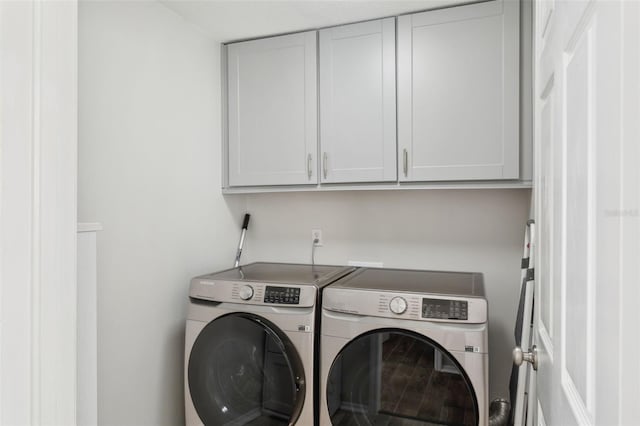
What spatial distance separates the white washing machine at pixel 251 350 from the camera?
1.70m

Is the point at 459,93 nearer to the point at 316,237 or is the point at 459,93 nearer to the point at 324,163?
the point at 324,163

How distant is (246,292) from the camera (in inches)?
71.0

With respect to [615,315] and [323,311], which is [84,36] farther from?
[615,315]

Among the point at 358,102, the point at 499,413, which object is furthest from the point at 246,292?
the point at 499,413

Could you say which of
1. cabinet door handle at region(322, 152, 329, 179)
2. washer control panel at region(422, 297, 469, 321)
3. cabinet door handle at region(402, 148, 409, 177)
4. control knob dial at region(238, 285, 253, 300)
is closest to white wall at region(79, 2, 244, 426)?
control knob dial at region(238, 285, 253, 300)

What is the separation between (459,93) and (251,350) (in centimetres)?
149

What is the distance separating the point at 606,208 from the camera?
1.47 ft

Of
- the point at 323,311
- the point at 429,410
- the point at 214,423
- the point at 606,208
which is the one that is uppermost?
the point at 606,208

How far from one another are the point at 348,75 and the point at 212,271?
1291mm

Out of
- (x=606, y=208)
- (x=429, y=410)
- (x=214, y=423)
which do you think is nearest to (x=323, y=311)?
(x=429, y=410)

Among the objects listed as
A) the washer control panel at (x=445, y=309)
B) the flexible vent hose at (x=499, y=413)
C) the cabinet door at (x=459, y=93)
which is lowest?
the flexible vent hose at (x=499, y=413)

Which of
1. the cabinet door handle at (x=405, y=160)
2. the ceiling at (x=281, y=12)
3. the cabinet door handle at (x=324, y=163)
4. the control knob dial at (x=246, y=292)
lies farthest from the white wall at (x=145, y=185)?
the cabinet door handle at (x=405, y=160)

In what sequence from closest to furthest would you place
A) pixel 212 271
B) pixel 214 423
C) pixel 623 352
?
pixel 623 352, pixel 214 423, pixel 212 271
